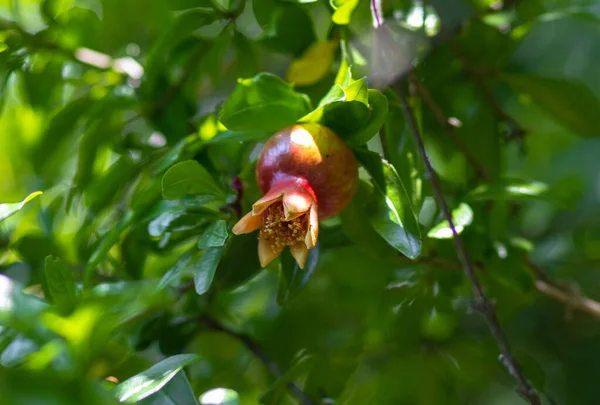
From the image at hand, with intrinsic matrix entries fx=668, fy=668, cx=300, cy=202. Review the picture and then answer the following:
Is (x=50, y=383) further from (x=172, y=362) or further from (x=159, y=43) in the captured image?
(x=159, y=43)

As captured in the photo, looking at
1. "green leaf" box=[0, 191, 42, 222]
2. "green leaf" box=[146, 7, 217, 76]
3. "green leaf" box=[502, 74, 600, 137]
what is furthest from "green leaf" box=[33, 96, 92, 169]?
"green leaf" box=[502, 74, 600, 137]

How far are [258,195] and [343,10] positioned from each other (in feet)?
0.61

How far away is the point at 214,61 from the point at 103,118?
0.15 metres

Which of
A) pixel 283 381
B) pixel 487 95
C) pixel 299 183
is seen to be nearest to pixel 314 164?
pixel 299 183

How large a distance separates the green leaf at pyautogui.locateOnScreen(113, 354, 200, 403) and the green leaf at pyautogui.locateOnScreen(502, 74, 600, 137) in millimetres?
566

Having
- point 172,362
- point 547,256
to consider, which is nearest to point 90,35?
point 172,362

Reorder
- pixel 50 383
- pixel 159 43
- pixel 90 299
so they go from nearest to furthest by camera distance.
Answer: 1. pixel 50 383
2. pixel 90 299
3. pixel 159 43

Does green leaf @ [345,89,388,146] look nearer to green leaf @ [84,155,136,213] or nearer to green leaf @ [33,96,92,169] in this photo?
green leaf @ [84,155,136,213]

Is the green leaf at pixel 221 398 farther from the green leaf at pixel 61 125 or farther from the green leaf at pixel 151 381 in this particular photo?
the green leaf at pixel 61 125

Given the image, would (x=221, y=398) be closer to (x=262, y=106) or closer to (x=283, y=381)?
(x=283, y=381)

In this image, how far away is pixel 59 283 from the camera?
55cm

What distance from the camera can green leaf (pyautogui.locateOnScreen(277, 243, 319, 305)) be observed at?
0.62 metres

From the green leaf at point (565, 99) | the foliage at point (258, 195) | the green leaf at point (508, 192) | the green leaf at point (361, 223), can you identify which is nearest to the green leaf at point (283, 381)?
the foliage at point (258, 195)

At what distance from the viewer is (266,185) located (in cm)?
57
